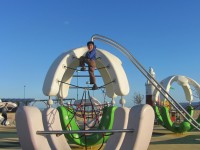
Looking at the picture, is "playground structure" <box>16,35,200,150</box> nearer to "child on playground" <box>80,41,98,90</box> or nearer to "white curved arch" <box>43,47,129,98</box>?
"white curved arch" <box>43,47,129,98</box>

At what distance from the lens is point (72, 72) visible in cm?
1183

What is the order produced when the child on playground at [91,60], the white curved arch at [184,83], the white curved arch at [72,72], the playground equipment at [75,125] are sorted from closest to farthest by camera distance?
the playground equipment at [75,125]
the white curved arch at [72,72]
the child on playground at [91,60]
the white curved arch at [184,83]

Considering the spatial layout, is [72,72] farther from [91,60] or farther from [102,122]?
[102,122]

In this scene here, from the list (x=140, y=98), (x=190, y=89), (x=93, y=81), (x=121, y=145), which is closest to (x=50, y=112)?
(x=93, y=81)

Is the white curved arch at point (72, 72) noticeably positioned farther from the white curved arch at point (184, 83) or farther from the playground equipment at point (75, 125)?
the white curved arch at point (184, 83)

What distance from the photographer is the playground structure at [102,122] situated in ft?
22.6

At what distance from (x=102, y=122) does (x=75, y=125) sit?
0.96 meters

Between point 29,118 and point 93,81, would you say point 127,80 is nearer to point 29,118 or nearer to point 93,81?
point 93,81

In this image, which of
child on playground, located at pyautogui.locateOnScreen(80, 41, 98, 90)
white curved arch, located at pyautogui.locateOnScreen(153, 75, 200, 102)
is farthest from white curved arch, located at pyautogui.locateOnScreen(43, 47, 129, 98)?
white curved arch, located at pyautogui.locateOnScreen(153, 75, 200, 102)

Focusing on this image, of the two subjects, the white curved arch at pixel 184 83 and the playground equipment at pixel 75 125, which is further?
the white curved arch at pixel 184 83

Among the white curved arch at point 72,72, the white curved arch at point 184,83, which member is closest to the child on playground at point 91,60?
the white curved arch at point 72,72

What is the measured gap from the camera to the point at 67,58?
422 inches

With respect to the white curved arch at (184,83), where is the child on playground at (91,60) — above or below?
above

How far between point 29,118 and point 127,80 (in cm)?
450
